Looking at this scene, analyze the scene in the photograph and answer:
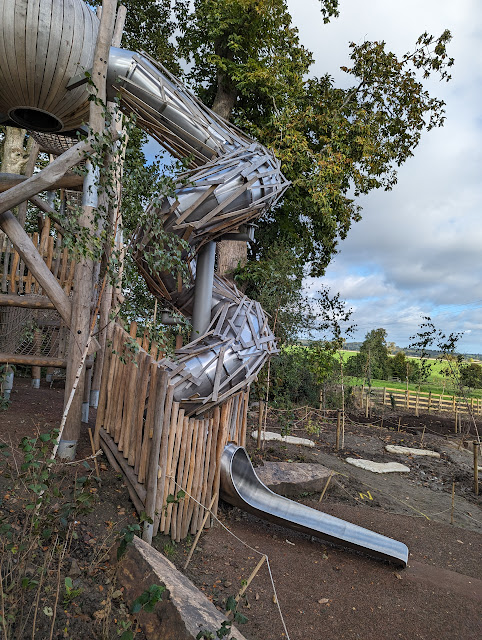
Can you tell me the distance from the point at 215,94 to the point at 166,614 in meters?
14.1

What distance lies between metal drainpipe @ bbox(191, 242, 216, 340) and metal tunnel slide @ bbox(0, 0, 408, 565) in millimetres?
14

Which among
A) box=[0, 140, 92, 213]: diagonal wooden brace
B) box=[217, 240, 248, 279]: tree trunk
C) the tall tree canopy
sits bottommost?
box=[0, 140, 92, 213]: diagonal wooden brace

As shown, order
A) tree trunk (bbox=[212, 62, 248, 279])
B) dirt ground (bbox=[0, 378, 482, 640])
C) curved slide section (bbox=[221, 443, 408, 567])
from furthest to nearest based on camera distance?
1. tree trunk (bbox=[212, 62, 248, 279])
2. curved slide section (bbox=[221, 443, 408, 567])
3. dirt ground (bbox=[0, 378, 482, 640])

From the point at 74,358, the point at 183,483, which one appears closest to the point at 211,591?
the point at 183,483

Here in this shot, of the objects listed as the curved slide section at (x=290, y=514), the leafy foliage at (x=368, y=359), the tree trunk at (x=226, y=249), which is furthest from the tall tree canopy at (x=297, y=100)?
the curved slide section at (x=290, y=514)

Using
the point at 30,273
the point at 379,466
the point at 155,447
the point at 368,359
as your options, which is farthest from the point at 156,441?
the point at 368,359

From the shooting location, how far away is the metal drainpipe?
6.05 metres

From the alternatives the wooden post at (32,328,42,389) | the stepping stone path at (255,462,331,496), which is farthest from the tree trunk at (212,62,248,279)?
the stepping stone path at (255,462,331,496)

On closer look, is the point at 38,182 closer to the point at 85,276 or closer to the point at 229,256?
the point at 85,276

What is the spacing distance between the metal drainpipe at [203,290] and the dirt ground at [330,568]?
6.61ft

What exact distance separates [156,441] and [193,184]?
240cm

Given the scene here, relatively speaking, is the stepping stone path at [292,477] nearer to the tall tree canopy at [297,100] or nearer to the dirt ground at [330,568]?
the dirt ground at [330,568]

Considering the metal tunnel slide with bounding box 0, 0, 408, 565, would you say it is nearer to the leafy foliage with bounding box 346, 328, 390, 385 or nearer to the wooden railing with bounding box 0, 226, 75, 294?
the wooden railing with bounding box 0, 226, 75, 294

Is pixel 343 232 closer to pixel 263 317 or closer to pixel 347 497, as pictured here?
pixel 263 317
